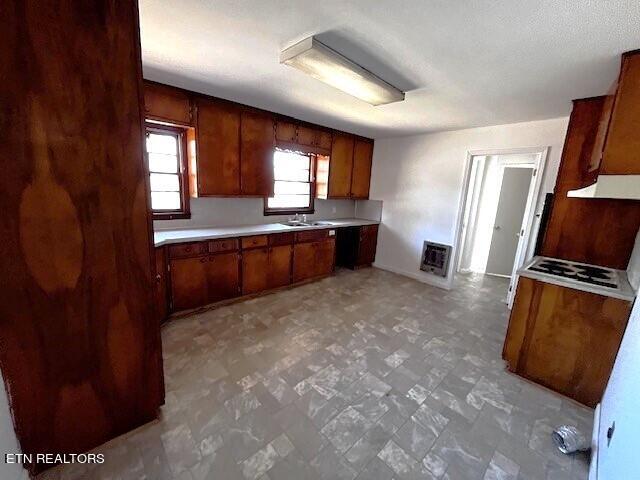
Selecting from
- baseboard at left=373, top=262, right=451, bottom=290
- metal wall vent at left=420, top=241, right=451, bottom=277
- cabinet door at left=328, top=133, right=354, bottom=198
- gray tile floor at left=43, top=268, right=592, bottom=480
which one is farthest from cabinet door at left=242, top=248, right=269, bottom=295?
metal wall vent at left=420, top=241, right=451, bottom=277

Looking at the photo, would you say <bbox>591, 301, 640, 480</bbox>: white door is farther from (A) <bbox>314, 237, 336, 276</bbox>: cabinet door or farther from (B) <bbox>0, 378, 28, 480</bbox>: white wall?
(A) <bbox>314, 237, 336, 276</bbox>: cabinet door

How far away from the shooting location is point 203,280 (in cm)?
283

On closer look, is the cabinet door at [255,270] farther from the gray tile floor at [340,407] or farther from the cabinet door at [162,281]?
the cabinet door at [162,281]

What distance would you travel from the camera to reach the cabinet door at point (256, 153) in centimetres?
313

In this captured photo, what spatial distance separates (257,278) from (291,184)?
165cm

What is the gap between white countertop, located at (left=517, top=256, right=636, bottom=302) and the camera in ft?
5.52

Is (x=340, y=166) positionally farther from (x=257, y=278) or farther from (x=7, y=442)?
(x=7, y=442)

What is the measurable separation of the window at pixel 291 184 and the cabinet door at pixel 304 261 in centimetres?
73

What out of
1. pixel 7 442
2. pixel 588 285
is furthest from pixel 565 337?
pixel 7 442

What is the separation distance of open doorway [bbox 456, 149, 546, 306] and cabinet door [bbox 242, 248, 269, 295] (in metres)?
3.19

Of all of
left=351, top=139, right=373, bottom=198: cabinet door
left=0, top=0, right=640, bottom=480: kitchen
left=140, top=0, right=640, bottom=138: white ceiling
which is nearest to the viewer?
left=0, top=0, right=640, bottom=480: kitchen

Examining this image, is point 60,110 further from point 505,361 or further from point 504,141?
point 504,141

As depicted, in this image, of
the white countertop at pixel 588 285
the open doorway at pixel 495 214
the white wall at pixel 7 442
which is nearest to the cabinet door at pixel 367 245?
the open doorway at pixel 495 214

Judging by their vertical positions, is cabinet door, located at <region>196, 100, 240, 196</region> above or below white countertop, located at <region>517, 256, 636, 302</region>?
above
